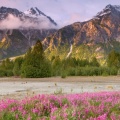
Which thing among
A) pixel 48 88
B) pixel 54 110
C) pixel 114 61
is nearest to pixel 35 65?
pixel 48 88

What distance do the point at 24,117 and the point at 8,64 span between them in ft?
385

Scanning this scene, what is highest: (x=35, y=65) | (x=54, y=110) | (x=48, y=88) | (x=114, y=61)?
(x=114, y=61)

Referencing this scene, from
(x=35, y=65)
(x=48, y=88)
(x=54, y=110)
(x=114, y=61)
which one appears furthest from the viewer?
(x=114, y=61)

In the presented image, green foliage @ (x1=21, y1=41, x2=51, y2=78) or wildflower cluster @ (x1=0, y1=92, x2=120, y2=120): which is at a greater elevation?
green foliage @ (x1=21, y1=41, x2=51, y2=78)

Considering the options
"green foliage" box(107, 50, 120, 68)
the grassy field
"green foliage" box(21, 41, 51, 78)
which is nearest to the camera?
the grassy field

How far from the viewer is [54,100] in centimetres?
977

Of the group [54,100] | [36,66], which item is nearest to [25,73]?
[36,66]

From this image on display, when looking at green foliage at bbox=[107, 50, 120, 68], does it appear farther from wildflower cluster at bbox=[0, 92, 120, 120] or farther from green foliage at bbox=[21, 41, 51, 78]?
wildflower cluster at bbox=[0, 92, 120, 120]

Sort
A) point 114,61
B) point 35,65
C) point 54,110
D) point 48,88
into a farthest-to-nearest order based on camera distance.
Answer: point 114,61
point 35,65
point 48,88
point 54,110

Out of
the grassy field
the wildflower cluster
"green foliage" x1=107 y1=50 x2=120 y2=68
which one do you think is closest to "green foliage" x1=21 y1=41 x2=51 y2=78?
the grassy field

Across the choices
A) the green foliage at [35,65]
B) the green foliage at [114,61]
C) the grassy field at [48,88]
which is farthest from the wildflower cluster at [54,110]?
the green foliage at [114,61]

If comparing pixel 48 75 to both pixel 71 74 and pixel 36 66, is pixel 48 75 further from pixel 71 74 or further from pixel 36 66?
pixel 71 74

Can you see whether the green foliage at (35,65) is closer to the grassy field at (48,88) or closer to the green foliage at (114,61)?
the grassy field at (48,88)

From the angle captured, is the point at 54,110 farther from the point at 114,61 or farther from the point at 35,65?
the point at 114,61
